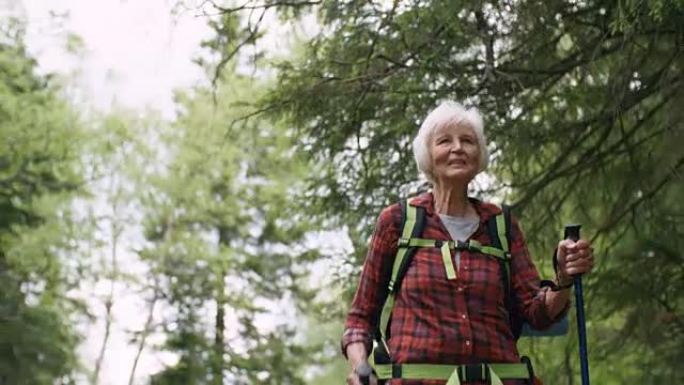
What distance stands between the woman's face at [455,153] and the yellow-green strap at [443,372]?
44 centimetres

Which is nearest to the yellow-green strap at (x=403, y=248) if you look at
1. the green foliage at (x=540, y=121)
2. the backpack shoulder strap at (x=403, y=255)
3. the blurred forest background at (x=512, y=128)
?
the backpack shoulder strap at (x=403, y=255)

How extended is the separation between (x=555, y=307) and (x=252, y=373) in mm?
16148

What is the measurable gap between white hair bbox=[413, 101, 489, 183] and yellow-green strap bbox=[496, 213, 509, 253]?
0.43 feet

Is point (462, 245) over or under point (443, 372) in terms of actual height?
over

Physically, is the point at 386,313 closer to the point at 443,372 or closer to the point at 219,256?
the point at 443,372

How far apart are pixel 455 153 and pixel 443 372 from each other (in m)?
0.52

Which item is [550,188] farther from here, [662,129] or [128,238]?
[128,238]

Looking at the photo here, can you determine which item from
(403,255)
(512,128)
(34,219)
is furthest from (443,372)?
(34,219)

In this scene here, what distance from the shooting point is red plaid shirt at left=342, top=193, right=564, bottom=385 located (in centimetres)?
215

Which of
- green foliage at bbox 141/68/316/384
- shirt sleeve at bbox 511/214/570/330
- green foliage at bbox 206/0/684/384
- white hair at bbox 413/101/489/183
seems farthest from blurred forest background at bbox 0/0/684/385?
green foliage at bbox 141/68/316/384

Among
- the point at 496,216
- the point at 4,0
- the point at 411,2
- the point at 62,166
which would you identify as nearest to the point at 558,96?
the point at 411,2

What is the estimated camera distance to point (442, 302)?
2.17 m

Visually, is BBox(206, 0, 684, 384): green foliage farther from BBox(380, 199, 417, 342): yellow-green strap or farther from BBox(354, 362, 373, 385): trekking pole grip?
BBox(354, 362, 373, 385): trekking pole grip

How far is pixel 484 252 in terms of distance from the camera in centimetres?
224
